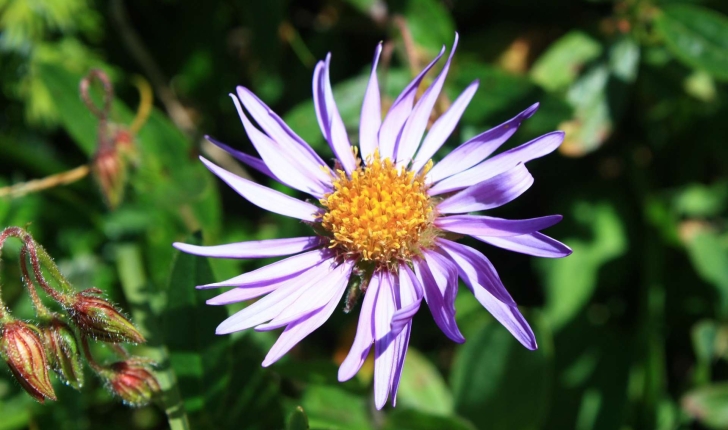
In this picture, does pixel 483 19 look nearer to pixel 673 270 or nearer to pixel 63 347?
pixel 673 270

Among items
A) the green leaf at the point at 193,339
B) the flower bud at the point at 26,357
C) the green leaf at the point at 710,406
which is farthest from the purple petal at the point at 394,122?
the green leaf at the point at 710,406

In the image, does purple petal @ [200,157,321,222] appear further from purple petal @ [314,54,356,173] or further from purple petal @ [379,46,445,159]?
purple petal @ [379,46,445,159]

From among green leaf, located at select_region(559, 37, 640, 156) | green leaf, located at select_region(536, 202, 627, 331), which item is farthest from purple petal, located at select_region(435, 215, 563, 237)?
green leaf, located at select_region(536, 202, 627, 331)

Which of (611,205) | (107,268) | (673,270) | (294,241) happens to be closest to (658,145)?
(611,205)

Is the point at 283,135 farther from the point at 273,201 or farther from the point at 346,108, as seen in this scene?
the point at 346,108

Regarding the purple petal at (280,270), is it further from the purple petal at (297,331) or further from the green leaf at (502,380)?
the green leaf at (502,380)

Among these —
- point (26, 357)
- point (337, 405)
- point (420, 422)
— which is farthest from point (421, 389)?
point (26, 357)
